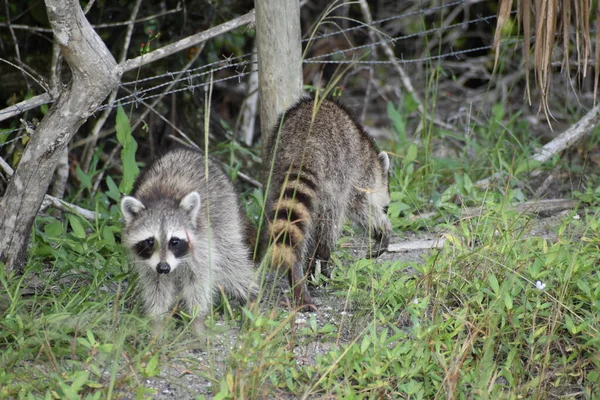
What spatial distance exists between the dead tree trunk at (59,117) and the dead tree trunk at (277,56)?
0.99m

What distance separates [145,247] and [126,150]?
1.13m

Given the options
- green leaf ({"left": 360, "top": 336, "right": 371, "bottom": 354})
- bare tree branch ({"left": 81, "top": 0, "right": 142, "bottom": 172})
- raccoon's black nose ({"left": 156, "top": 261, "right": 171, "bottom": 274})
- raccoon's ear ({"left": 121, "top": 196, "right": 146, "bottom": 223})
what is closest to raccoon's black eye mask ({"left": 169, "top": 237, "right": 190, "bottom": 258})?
raccoon's black nose ({"left": 156, "top": 261, "right": 171, "bottom": 274})

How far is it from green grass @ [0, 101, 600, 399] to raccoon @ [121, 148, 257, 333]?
13 cm

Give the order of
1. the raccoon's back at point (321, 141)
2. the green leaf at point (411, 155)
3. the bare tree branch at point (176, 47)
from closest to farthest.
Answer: the raccoon's back at point (321, 141) → the bare tree branch at point (176, 47) → the green leaf at point (411, 155)

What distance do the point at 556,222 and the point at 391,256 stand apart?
0.97 meters

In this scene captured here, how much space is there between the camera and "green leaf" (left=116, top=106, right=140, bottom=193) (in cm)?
457

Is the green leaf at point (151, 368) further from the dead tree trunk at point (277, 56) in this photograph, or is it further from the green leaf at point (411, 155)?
the green leaf at point (411, 155)

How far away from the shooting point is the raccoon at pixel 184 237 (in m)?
3.67

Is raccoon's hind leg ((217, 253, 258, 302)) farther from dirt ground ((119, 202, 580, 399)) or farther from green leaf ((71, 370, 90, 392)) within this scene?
green leaf ((71, 370, 90, 392))

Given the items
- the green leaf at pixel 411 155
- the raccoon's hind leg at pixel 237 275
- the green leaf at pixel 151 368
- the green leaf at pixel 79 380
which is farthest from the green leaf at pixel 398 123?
the green leaf at pixel 79 380

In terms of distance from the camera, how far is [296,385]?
3.16m

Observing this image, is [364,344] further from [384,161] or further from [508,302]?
[384,161]

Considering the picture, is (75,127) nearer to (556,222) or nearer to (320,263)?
(320,263)

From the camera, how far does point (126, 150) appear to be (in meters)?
4.65
